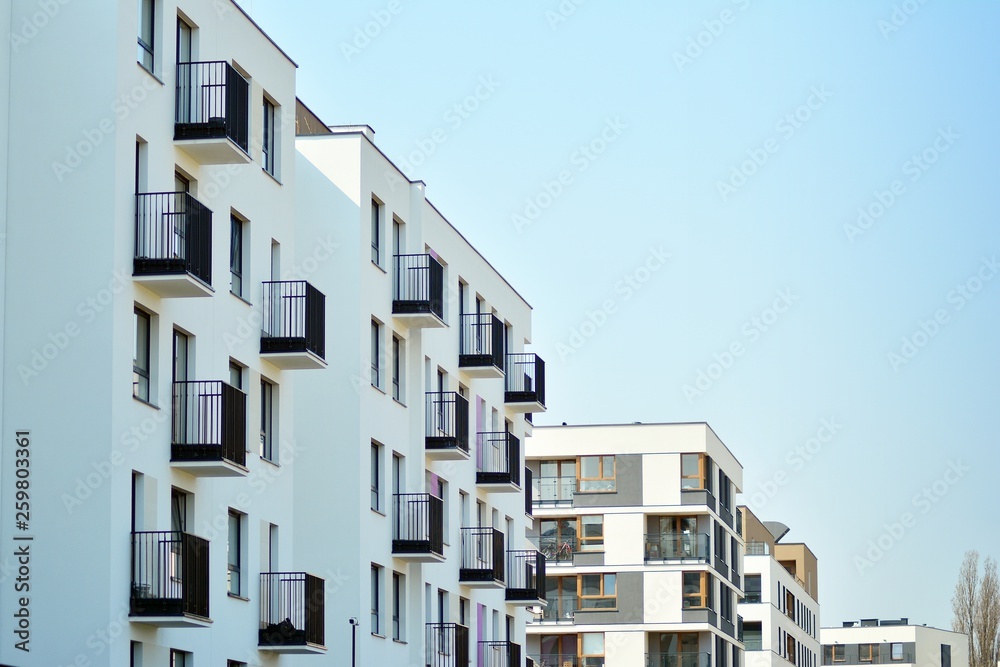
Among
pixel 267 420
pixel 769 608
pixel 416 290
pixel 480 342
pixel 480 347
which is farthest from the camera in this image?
pixel 769 608

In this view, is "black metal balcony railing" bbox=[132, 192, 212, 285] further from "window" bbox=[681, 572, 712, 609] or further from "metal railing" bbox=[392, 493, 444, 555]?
"window" bbox=[681, 572, 712, 609]

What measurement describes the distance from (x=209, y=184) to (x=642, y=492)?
5358 cm

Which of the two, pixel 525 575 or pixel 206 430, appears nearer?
pixel 206 430

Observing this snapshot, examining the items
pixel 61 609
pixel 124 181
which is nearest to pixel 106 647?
pixel 61 609

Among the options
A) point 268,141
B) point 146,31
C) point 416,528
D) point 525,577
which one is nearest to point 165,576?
point 146,31

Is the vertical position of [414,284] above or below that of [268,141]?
below

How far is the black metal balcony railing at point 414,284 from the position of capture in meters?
41.8

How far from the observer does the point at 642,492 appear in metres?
82.5

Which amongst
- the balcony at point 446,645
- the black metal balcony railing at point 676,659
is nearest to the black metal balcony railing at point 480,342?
the balcony at point 446,645

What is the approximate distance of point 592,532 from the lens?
8225 centimetres

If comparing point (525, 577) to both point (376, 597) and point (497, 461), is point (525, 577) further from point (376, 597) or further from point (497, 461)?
point (376, 597)

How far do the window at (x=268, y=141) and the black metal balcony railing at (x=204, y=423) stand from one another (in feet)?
20.8

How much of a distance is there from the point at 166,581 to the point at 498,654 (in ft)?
77.9

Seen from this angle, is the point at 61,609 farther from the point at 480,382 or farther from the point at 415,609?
the point at 480,382
